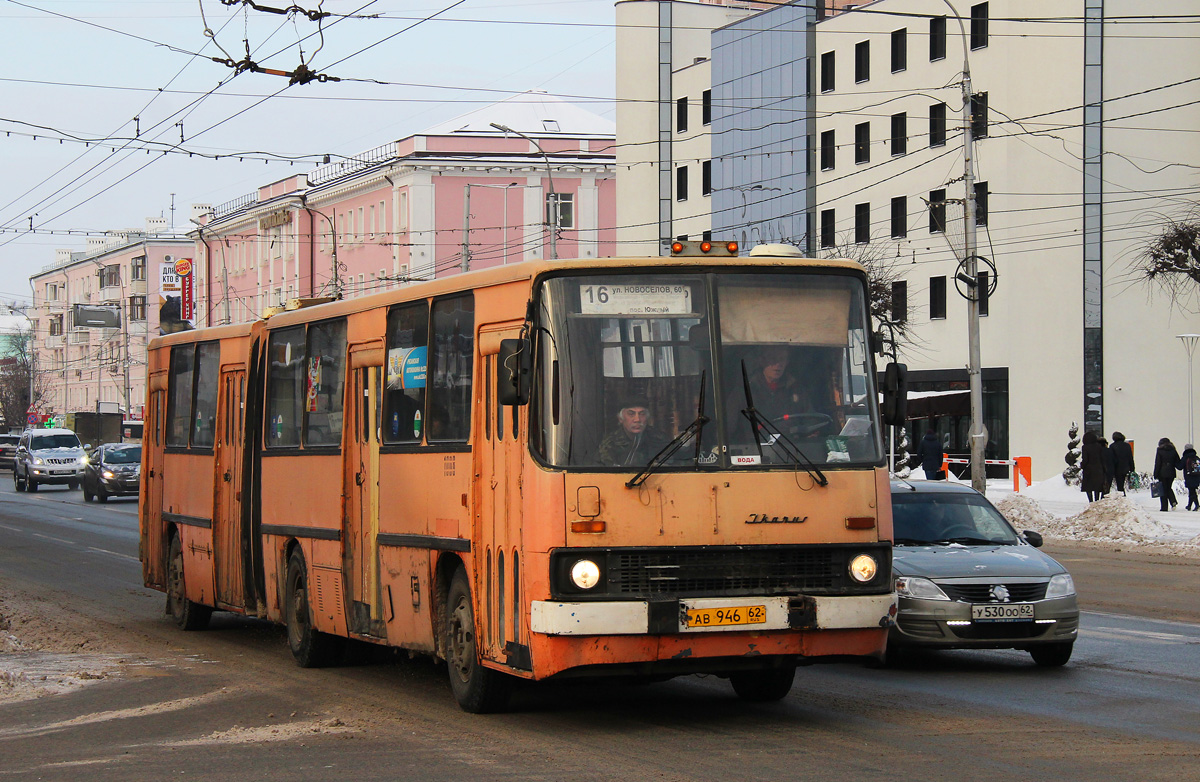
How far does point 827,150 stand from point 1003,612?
169 feet

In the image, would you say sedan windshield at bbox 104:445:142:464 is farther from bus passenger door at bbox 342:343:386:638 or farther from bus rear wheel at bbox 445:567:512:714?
bus rear wheel at bbox 445:567:512:714

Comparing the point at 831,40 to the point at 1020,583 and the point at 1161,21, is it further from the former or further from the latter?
the point at 1020,583

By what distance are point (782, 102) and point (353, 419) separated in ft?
174

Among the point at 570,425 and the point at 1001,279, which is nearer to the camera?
the point at 570,425

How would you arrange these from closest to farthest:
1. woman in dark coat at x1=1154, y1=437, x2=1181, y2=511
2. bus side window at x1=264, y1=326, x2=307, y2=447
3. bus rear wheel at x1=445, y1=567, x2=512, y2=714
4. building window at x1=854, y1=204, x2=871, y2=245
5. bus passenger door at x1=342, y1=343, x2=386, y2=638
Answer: bus rear wheel at x1=445, y1=567, x2=512, y2=714, bus passenger door at x1=342, y1=343, x2=386, y2=638, bus side window at x1=264, y1=326, x2=307, y2=447, woman in dark coat at x1=1154, y1=437, x2=1181, y2=511, building window at x1=854, y1=204, x2=871, y2=245

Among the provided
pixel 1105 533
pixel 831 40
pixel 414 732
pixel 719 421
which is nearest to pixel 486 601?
pixel 414 732

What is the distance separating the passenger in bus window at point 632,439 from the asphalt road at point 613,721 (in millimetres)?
1518

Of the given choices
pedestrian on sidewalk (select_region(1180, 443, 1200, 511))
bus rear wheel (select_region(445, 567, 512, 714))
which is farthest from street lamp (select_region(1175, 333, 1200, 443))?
bus rear wheel (select_region(445, 567, 512, 714))

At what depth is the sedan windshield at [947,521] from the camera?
13008 mm

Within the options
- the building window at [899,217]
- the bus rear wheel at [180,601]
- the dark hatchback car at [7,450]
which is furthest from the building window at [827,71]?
the bus rear wheel at [180,601]

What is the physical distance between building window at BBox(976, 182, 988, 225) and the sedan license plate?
44.0m

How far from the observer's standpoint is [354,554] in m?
11.9

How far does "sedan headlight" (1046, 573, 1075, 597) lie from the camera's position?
11875 mm

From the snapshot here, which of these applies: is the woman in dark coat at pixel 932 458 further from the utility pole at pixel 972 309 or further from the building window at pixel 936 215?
the building window at pixel 936 215
